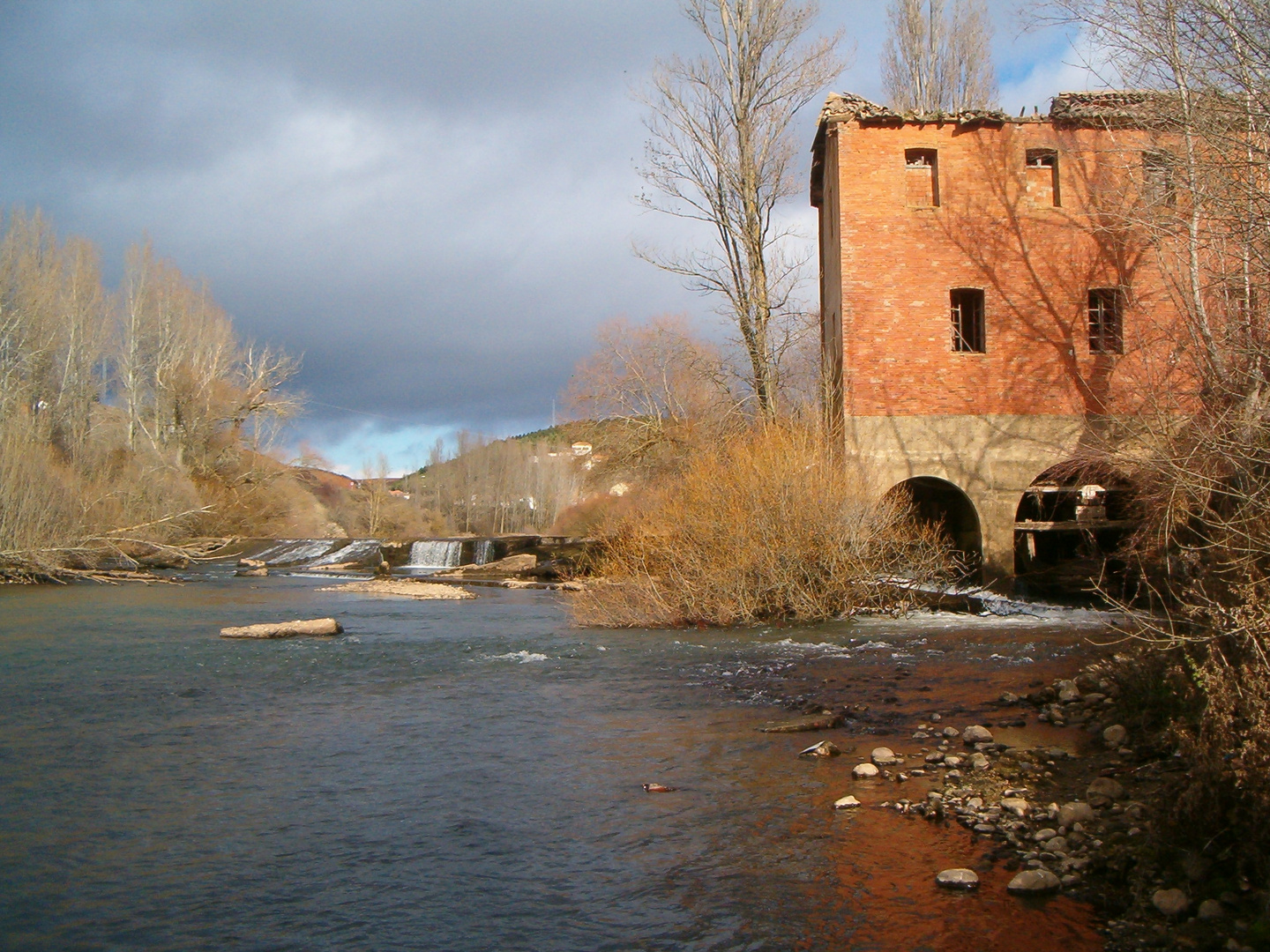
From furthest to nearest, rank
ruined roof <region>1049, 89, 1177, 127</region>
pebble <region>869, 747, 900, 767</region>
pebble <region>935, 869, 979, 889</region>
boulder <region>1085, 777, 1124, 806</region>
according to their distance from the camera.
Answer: ruined roof <region>1049, 89, 1177, 127</region> < pebble <region>869, 747, 900, 767</region> < boulder <region>1085, 777, 1124, 806</region> < pebble <region>935, 869, 979, 889</region>

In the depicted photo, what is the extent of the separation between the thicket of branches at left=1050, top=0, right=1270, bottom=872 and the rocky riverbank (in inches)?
12.8

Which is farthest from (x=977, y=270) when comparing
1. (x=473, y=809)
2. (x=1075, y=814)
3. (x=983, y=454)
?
(x=473, y=809)

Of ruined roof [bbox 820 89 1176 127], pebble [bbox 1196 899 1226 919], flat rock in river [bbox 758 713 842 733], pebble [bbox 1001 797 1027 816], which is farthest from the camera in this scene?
ruined roof [bbox 820 89 1176 127]

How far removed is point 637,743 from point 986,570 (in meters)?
13.8

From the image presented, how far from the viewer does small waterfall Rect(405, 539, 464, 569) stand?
3506 centimetres

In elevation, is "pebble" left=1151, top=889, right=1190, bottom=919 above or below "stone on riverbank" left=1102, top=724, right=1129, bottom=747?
below

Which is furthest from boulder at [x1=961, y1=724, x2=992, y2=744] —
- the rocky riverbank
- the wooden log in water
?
the wooden log in water

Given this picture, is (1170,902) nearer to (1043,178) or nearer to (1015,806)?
(1015,806)

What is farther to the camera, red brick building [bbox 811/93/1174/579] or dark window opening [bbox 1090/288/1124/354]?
dark window opening [bbox 1090/288/1124/354]

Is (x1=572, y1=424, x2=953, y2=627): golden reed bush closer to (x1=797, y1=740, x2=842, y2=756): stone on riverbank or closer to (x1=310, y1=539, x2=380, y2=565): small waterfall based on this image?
(x1=797, y1=740, x2=842, y2=756): stone on riverbank

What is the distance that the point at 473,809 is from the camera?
6.80 meters

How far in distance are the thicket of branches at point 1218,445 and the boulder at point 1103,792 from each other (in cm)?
47

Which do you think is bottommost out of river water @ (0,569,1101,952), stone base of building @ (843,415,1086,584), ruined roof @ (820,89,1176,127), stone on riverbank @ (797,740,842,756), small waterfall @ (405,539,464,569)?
river water @ (0,569,1101,952)

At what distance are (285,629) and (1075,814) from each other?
1333 cm
